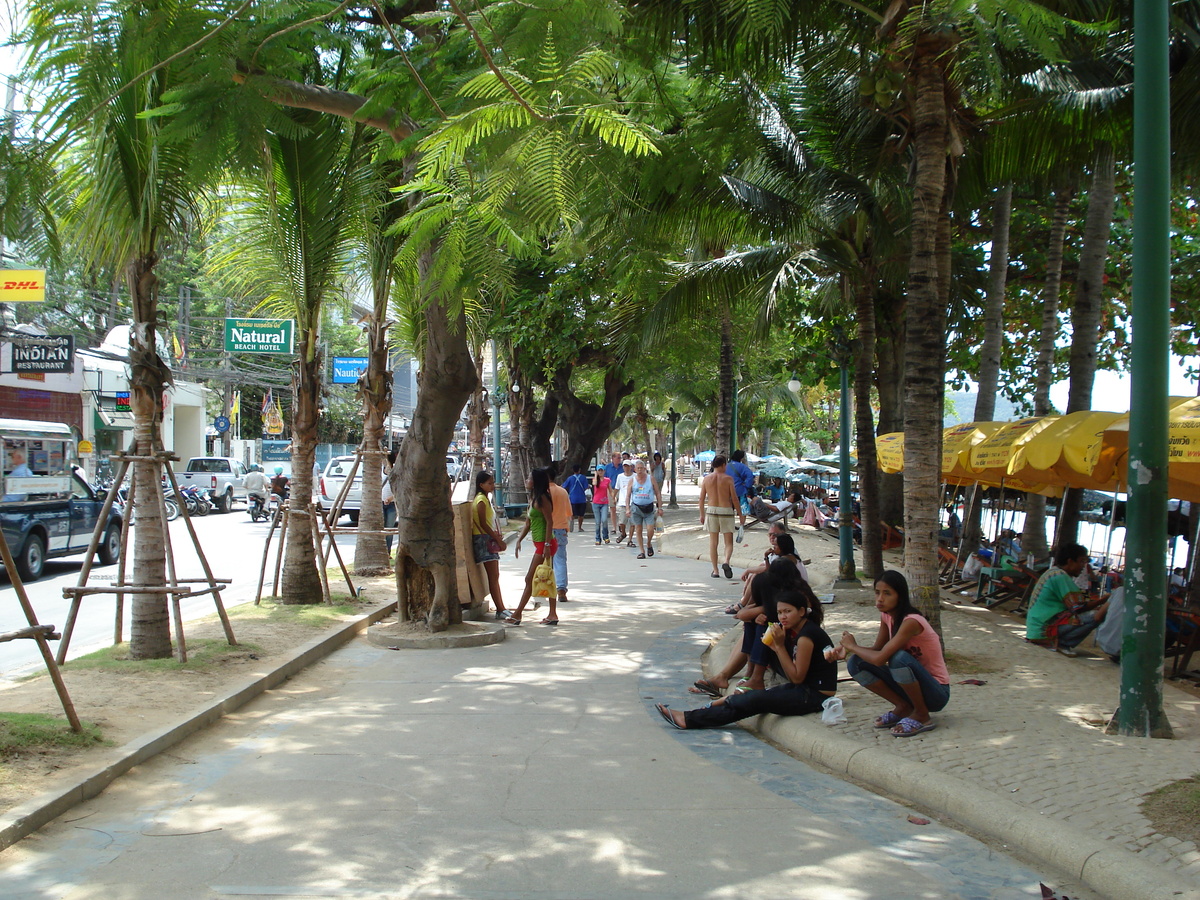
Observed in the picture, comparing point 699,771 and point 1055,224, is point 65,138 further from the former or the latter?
point 1055,224

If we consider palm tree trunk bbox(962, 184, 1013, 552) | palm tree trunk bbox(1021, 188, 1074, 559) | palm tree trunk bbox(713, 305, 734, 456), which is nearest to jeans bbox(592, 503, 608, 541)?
palm tree trunk bbox(713, 305, 734, 456)

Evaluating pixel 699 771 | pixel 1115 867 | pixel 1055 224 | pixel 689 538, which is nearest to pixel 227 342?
pixel 689 538

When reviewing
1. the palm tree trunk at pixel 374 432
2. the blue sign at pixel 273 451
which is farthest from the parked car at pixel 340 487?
the blue sign at pixel 273 451

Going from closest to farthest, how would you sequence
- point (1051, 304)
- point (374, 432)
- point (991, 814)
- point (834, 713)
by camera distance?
point (991, 814), point (834, 713), point (1051, 304), point (374, 432)

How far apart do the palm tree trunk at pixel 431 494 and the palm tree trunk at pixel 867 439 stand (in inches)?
226

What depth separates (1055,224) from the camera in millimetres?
14039

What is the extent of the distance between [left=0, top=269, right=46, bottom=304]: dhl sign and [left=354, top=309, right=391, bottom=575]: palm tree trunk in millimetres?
5455

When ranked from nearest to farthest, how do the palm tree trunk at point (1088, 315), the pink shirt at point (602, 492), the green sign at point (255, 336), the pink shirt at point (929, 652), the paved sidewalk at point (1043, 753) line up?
the paved sidewalk at point (1043, 753) < the pink shirt at point (929, 652) < the palm tree trunk at point (1088, 315) < the green sign at point (255, 336) < the pink shirt at point (602, 492)

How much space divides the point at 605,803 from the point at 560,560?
7576 mm

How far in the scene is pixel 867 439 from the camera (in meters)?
13.1

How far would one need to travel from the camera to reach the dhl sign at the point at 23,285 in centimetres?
1511

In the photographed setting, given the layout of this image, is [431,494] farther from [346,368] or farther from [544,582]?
[346,368]

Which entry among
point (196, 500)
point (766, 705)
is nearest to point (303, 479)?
point (766, 705)

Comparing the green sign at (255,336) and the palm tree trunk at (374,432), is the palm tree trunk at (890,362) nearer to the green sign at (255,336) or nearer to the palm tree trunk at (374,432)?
the palm tree trunk at (374,432)
